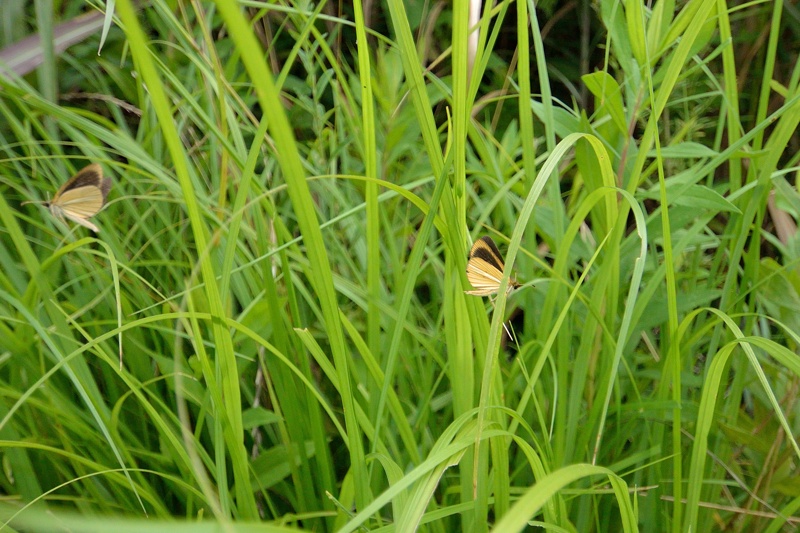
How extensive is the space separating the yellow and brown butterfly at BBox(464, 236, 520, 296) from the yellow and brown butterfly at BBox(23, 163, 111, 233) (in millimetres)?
319

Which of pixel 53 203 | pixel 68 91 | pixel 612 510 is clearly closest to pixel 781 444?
pixel 612 510

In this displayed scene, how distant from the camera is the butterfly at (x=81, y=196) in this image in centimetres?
55

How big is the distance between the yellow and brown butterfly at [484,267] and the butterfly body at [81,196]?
1.04ft

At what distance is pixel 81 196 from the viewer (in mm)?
573

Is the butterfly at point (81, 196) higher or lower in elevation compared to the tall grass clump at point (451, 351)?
higher

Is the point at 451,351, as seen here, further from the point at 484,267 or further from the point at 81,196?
the point at 81,196

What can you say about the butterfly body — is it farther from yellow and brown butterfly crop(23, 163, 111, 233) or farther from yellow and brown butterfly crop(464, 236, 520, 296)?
yellow and brown butterfly crop(464, 236, 520, 296)

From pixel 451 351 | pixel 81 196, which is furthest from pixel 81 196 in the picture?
pixel 451 351

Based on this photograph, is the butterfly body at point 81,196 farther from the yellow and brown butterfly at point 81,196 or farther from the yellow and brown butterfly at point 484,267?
the yellow and brown butterfly at point 484,267

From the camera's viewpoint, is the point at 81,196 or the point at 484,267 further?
the point at 81,196

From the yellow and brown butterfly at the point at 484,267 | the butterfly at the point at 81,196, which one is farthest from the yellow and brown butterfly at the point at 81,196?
the yellow and brown butterfly at the point at 484,267

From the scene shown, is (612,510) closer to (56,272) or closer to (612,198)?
(612,198)

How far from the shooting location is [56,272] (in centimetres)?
73

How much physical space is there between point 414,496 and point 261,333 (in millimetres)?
310
